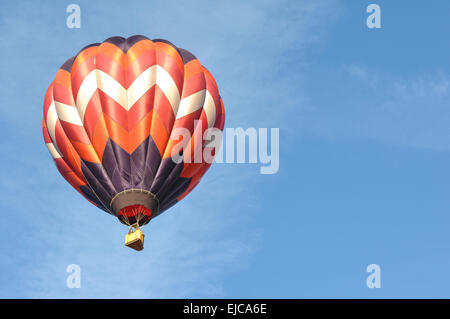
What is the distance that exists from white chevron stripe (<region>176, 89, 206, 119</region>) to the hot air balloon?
1.3 inches

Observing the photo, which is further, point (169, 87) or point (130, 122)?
point (169, 87)

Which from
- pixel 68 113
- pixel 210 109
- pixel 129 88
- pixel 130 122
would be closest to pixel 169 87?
pixel 129 88

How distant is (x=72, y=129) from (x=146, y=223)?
394 cm

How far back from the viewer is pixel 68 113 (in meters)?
30.7

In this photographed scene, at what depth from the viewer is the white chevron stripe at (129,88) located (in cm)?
3014

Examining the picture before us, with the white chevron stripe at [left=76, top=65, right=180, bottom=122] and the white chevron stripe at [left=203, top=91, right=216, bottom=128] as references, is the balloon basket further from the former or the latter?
the white chevron stripe at [left=203, top=91, right=216, bottom=128]

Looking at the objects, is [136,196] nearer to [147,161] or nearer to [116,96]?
[147,161]

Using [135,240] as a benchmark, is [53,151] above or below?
above

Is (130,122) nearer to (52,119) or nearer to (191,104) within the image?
(191,104)

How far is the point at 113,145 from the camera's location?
29688 millimetres

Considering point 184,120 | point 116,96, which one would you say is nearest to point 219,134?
point 184,120

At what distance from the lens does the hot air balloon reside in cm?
2956

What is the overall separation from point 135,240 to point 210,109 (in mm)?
5350

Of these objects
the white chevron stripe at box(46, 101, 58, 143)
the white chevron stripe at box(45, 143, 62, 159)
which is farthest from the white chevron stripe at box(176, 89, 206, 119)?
the white chevron stripe at box(45, 143, 62, 159)
